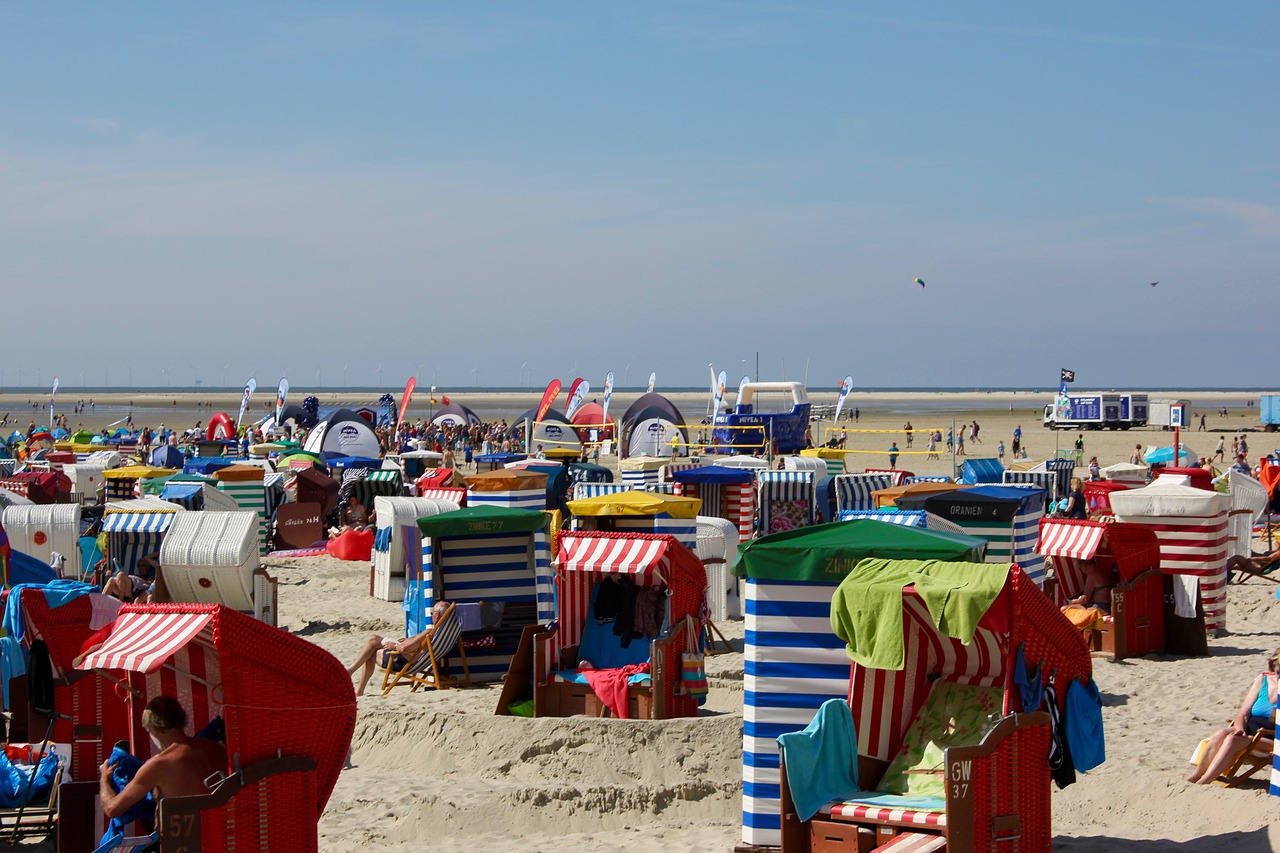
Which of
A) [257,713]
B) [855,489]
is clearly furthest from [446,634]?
[855,489]

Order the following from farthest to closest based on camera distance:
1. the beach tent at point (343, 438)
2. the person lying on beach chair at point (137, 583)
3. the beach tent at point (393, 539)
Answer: the beach tent at point (343, 438) < the beach tent at point (393, 539) < the person lying on beach chair at point (137, 583)

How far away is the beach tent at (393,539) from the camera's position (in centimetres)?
1420

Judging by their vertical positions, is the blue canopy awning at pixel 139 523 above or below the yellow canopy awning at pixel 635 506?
below

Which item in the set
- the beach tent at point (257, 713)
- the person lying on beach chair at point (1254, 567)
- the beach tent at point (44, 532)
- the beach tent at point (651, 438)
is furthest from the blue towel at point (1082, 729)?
the beach tent at point (651, 438)

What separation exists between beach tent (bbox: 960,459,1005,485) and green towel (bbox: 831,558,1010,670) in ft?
44.1

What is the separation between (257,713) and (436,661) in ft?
15.7

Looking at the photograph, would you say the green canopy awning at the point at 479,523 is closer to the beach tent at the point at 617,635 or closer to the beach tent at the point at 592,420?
the beach tent at the point at 617,635

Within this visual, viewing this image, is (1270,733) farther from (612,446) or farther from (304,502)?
(612,446)

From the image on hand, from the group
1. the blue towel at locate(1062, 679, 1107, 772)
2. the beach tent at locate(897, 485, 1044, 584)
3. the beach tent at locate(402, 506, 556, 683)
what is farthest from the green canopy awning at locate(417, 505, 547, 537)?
the blue towel at locate(1062, 679, 1107, 772)

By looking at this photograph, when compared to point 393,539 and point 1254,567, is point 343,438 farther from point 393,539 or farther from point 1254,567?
point 1254,567

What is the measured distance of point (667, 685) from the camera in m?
8.43

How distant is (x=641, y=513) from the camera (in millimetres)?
11594

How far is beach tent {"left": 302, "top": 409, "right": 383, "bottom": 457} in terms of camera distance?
29.7m

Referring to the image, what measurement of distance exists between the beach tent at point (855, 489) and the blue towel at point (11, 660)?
13.2 metres
